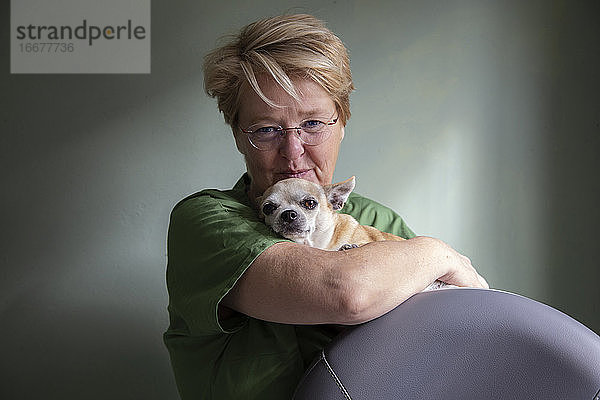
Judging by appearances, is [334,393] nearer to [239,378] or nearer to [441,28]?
[239,378]

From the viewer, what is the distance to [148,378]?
6.27 feet

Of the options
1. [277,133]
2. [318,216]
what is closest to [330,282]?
[318,216]

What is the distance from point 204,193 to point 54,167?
2.78ft

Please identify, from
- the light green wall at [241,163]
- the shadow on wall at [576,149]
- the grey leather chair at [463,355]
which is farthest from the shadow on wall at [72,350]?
the shadow on wall at [576,149]

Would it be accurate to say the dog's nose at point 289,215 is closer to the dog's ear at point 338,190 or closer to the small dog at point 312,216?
the small dog at point 312,216

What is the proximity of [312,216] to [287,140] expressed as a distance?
0.17m

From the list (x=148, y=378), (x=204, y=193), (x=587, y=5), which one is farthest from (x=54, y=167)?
(x=587, y=5)

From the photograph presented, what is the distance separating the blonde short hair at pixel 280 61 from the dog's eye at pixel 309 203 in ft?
0.70

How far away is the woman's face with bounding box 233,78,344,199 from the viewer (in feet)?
4.17

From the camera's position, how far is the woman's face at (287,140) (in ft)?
4.17

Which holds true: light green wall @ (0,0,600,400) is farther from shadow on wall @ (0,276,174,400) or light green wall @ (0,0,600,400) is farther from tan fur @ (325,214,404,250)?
tan fur @ (325,214,404,250)

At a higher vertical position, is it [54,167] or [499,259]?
[54,167]

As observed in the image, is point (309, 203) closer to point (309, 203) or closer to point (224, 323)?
point (309, 203)

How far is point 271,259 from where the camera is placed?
0.99 m
